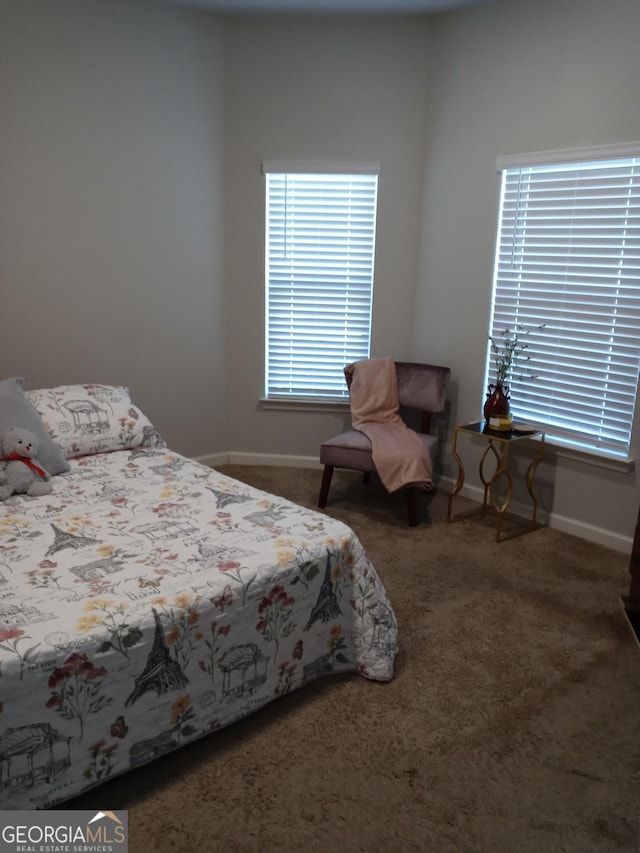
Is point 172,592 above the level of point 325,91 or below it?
below

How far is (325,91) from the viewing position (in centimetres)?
442

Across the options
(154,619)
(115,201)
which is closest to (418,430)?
(115,201)

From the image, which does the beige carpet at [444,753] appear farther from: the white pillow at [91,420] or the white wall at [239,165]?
the white pillow at [91,420]

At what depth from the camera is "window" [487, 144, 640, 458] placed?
3.54 metres

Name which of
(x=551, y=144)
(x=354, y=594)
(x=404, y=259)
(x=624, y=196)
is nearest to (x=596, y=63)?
(x=551, y=144)

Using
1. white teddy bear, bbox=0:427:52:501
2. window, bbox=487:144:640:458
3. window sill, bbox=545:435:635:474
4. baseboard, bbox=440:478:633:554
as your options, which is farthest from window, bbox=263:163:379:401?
white teddy bear, bbox=0:427:52:501

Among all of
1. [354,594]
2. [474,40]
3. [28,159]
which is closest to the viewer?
[354,594]

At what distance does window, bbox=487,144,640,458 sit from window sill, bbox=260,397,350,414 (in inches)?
48.3

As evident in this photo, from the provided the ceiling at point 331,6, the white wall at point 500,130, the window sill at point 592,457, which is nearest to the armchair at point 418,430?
the white wall at point 500,130

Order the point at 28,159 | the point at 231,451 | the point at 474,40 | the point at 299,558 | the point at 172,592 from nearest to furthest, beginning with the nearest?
the point at 172,592
the point at 299,558
the point at 28,159
the point at 474,40
the point at 231,451

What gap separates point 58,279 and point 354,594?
2578 millimetres

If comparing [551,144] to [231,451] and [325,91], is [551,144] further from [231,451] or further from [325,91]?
[231,451]

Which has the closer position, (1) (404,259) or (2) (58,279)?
(2) (58,279)

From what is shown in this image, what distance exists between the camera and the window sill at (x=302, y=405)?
15.9ft
